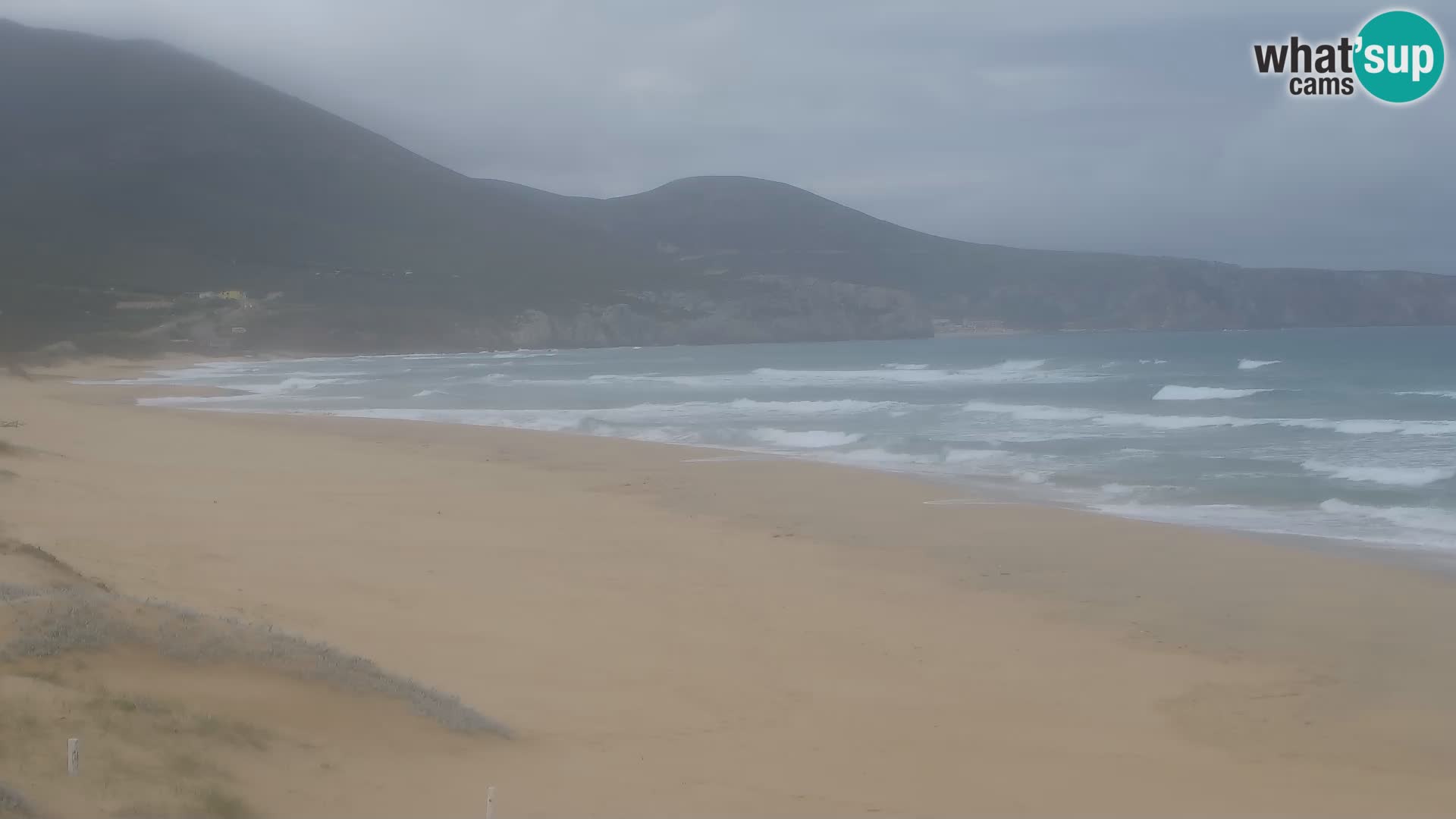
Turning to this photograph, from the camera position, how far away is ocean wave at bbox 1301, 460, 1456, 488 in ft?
51.3

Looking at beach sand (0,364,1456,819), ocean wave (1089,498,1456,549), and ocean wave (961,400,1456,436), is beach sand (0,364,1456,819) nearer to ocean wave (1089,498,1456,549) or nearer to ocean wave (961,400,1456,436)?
ocean wave (1089,498,1456,549)

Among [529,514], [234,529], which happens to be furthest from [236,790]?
[529,514]

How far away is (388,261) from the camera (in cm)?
11100

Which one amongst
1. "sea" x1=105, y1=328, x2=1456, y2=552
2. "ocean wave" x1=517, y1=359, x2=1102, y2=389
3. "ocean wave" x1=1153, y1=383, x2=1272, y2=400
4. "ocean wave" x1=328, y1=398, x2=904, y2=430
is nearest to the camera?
"sea" x1=105, y1=328, x2=1456, y2=552

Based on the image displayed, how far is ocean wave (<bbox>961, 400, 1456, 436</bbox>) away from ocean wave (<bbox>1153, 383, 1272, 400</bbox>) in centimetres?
627

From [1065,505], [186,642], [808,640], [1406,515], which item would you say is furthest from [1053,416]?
[186,642]

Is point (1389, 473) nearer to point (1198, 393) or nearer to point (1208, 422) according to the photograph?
point (1208, 422)

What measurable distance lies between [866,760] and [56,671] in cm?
359

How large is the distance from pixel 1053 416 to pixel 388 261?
310 ft

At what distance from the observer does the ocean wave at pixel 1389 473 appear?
51.3 feet

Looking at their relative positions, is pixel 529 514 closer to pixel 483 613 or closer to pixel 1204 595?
pixel 483 613

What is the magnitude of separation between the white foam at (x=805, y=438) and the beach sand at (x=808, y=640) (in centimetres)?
729

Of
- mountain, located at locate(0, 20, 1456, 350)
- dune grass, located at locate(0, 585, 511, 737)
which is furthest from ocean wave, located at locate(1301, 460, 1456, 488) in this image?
mountain, located at locate(0, 20, 1456, 350)

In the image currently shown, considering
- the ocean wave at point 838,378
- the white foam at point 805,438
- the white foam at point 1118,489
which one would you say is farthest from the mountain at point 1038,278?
the white foam at point 1118,489
